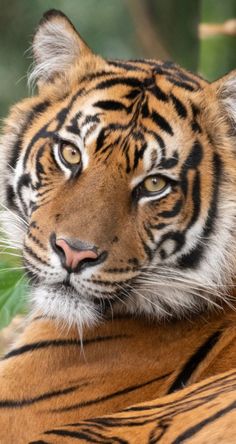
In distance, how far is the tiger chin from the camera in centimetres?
306

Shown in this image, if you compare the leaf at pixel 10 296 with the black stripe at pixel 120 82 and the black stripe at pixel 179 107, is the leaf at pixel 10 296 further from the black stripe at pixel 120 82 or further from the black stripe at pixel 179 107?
the black stripe at pixel 179 107

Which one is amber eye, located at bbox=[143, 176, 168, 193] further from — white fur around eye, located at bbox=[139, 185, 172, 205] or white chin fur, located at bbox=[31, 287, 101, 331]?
white chin fur, located at bbox=[31, 287, 101, 331]

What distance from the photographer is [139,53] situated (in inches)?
280

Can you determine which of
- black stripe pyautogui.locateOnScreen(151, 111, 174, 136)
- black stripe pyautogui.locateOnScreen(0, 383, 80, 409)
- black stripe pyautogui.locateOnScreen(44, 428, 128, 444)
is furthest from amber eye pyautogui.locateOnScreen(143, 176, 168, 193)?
black stripe pyautogui.locateOnScreen(44, 428, 128, 444)

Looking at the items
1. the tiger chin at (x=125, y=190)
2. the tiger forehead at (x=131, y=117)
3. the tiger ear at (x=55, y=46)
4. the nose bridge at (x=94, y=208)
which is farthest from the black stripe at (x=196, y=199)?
the tiger ear at (x=55, y=46)

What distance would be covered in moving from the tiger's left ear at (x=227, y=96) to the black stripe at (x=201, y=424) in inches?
40.8

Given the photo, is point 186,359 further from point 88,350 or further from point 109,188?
point 109,188

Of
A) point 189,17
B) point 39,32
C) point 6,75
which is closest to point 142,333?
point 39,32

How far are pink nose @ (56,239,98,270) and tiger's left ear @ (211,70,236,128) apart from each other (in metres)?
0.68

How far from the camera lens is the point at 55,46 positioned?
3500 millimetres

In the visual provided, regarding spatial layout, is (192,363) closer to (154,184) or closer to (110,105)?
(154,184)

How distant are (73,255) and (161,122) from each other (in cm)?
55

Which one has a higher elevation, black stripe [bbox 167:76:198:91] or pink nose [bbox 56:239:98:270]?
black stripe [bbox 167:76:198:91]

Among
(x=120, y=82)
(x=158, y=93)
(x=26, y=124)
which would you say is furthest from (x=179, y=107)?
(x=26, y=124)
